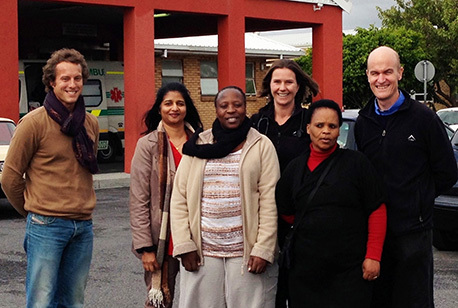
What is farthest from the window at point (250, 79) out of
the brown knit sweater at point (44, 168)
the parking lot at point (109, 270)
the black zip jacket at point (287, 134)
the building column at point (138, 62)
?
the brown knit sweater at point (44, 168)

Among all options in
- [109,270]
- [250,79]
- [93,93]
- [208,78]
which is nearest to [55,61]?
[109,270]

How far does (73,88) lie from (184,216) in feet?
3.30

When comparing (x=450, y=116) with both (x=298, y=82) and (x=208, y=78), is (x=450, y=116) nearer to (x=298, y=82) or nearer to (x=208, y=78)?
(x=208, y=78)

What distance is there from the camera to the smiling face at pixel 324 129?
4.39 meters

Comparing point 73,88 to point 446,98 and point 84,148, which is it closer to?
point 84,148

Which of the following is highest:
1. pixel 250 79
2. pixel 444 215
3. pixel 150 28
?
pixel 150 28

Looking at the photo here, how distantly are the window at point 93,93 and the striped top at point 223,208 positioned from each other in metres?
18.7

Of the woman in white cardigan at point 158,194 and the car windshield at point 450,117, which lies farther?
the car windshield at point 450,117

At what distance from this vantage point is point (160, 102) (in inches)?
199

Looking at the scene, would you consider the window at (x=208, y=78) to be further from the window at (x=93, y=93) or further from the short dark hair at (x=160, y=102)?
the short dark hair at (x=160, y=102)

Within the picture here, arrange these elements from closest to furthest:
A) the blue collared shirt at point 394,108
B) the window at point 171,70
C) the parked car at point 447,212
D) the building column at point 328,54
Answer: the blue collared shirt at point 394,108 < the parked car at point 447,212 < the building column at point 328,54 < the window at point 171,70

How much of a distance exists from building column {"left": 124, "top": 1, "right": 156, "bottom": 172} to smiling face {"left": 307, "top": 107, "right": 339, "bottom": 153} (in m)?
12.6

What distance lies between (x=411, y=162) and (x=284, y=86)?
3.00ft

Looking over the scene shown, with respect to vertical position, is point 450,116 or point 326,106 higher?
point 326,106
